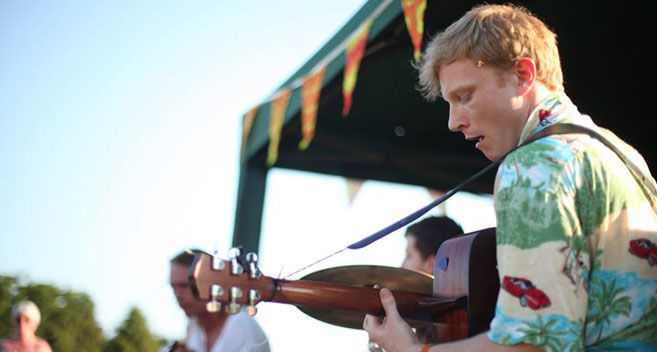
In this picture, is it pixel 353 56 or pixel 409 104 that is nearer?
pixel 353 56

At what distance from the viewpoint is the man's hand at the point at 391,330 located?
5.80 ft

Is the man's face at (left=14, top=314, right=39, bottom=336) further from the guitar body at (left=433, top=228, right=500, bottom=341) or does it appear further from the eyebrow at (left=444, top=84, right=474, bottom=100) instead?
the eyebrow at (left=444, top=84, right=474, bottom=100)

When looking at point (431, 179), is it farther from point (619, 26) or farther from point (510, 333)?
point (510, 333)

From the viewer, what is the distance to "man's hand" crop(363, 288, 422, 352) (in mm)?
1767

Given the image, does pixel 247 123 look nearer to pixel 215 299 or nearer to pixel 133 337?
pixel 133 337

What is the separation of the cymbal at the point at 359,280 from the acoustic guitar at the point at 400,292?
0.21m

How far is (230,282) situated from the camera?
71.1 inches

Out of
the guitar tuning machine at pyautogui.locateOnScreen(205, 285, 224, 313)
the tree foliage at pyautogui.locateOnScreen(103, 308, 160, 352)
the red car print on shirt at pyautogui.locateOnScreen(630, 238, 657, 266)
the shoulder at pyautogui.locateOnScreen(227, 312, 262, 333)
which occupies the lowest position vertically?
the tree foliage at pyautogui.locateOnScreen(103, 308, 160, 352)

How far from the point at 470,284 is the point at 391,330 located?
0.70 ft

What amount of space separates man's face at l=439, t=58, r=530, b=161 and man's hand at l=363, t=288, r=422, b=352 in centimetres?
43

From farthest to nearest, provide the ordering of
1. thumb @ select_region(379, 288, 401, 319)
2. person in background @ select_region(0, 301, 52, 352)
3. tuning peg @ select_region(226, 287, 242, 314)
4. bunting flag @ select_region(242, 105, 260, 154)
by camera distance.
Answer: bunting flag @ select_region(242, 105, 260, 154)
person in background @ select_region(0, 301, 52, 352)
thumb @ select_region(379, 288, 401, 319)
tuning peg @ select_region(226, 287, 242, 314)

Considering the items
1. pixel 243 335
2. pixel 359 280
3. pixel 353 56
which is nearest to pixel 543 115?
pixel 359 280

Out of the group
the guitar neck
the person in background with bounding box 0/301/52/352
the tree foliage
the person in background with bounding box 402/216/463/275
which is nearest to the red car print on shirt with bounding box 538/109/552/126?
the guitar neck

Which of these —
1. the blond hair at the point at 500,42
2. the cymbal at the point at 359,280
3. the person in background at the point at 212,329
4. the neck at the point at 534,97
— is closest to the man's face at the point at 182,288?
the person in background at the point at 212,329
